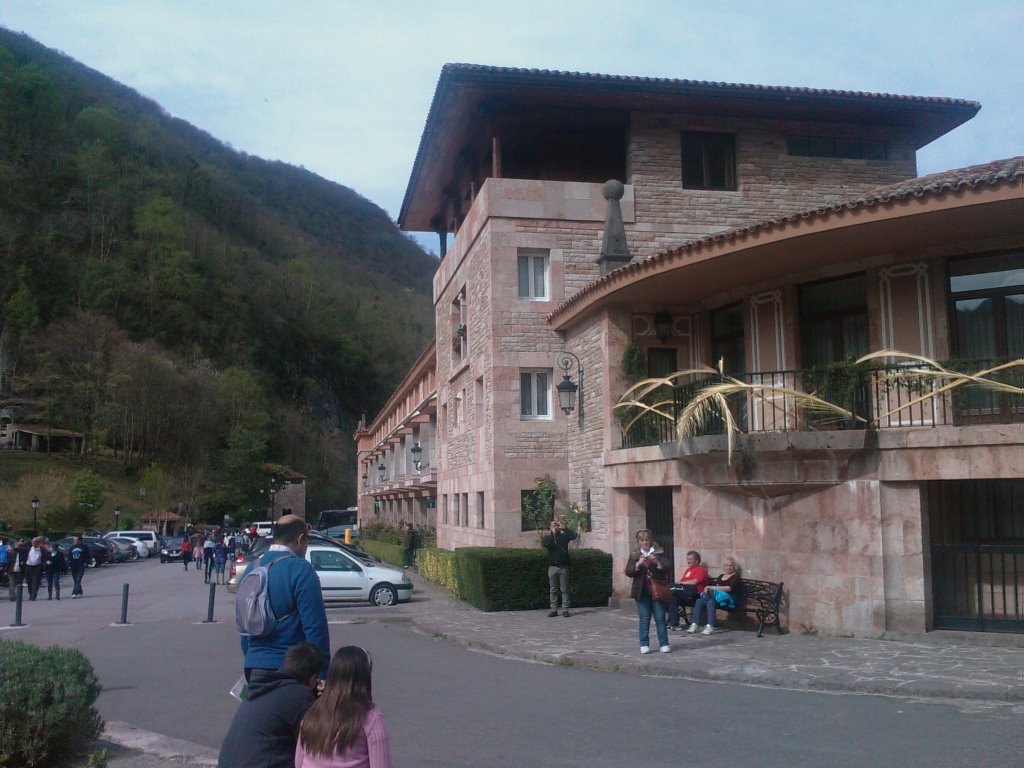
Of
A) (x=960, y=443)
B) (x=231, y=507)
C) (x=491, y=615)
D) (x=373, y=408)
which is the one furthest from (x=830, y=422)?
(x=373, y=408)

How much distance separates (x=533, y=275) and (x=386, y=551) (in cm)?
1890

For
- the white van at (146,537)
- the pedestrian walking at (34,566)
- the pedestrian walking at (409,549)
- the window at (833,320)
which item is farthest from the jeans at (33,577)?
the white van at (146,537)

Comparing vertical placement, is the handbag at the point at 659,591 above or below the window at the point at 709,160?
below

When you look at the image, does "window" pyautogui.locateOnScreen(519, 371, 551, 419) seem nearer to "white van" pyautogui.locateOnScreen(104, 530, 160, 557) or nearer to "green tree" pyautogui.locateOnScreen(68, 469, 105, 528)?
"white van" pyautogui.locateOnScreen(104, 530, 160, 557)

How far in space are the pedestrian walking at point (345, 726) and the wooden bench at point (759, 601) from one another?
11.2 meters

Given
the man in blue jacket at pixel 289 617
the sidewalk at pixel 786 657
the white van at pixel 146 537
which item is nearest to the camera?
the man in blue jacket at pixel 289 617

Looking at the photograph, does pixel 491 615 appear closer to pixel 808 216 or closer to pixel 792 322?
pixel 792 322

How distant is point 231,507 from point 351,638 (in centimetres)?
6450

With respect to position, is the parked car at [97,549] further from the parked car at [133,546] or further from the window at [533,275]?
the window at [533,275]

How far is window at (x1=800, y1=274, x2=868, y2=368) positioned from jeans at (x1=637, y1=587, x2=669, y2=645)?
5.19 meters

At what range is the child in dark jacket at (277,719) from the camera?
4.32 meters

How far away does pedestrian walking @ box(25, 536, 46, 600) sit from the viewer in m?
24.7

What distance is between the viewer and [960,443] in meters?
12.9

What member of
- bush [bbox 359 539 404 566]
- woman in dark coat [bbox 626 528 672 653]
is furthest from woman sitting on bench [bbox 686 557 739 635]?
bush [bbox 359 539 404 566]
